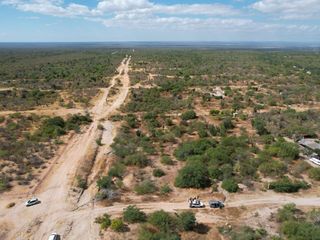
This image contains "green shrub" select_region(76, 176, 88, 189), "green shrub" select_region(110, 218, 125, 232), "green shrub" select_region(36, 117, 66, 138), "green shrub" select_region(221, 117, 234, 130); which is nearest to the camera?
"green shrub" select_region(110, 218, 125, 232)

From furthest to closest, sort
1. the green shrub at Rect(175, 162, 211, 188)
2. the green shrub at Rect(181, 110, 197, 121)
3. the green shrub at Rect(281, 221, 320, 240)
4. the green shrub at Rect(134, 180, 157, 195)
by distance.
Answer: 1. the green shrub at Rect(181, 110, 197, 121)
2. the green shrub at Rect(175, 162, 211, 188)
3. the green shrub at Rect(134, 180, 157, 195)
4. the green shrub at Rect(281, 221, 320, 240)

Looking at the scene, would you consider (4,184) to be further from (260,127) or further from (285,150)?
(260,127)

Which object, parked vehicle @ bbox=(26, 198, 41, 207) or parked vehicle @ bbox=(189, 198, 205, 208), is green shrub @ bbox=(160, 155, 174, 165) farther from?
parked vehicle @ bbox=(26, 198, 41, 207)

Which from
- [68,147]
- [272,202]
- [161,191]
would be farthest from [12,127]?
[272,202]

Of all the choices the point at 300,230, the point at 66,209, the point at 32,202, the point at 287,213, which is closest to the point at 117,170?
the point at 66,209

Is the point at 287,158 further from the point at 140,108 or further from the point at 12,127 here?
the point at 12,127

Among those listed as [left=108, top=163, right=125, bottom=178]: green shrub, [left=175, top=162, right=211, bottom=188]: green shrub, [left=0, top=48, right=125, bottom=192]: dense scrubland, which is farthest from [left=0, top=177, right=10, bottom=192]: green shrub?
[left=175, top=162, right=211, bottom=188]: green shrub
